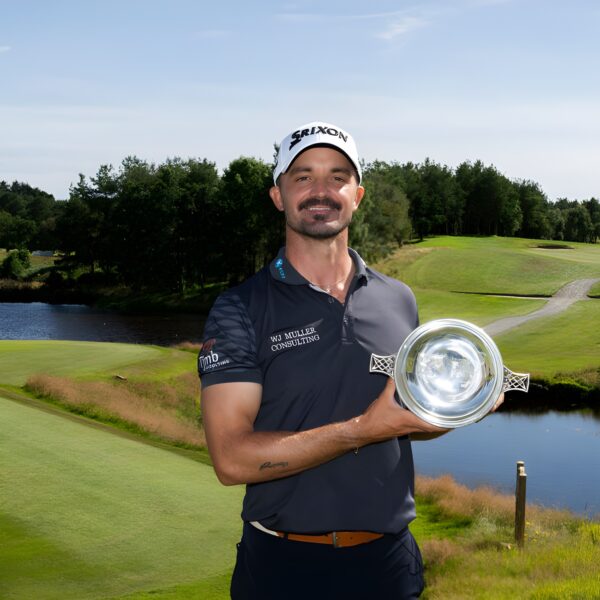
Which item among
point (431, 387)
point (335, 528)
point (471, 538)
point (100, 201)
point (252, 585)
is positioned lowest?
point (471, 538)

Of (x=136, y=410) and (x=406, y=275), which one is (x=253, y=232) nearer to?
(x=406, y=275)

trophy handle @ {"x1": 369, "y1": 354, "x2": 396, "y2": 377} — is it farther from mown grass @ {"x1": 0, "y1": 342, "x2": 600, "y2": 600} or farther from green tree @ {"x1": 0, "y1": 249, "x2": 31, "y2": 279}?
green tree @ {"x1": 0, "y1": 249, "x2": 31, "y2": 279}

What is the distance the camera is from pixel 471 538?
49.4ft

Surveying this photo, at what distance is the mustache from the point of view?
Answer: 3.95 meters

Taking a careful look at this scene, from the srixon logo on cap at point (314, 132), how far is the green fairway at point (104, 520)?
8.29 m

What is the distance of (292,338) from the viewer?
12.3 ft

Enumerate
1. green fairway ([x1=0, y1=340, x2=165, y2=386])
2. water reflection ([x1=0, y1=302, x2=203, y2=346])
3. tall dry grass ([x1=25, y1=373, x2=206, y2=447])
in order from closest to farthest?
tall dry grass ([x1=25, y1=373, x2=206, y2=447]) < green fairway ([x1=0, y1=340, x2=165, y2=386]) < water reflection ([x1=0, y1=302, x2=203, y2=346])

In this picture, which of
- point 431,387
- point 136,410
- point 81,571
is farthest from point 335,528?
point 136,410

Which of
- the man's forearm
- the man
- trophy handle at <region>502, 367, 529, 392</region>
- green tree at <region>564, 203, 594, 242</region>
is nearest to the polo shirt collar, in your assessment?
the man

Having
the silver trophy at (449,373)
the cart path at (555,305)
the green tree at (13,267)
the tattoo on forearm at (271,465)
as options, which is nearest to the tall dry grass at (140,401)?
the tattoo on forearm at (271,465)

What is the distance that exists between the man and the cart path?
54.9 meters

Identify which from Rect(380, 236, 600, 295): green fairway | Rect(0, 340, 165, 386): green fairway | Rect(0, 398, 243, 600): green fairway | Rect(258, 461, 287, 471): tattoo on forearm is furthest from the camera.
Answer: Rect(380, 236, 600, 295): green fairway

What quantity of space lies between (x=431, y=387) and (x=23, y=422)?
1818 centimetres

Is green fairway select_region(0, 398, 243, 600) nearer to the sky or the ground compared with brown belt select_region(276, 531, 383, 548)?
nearer to the ground
